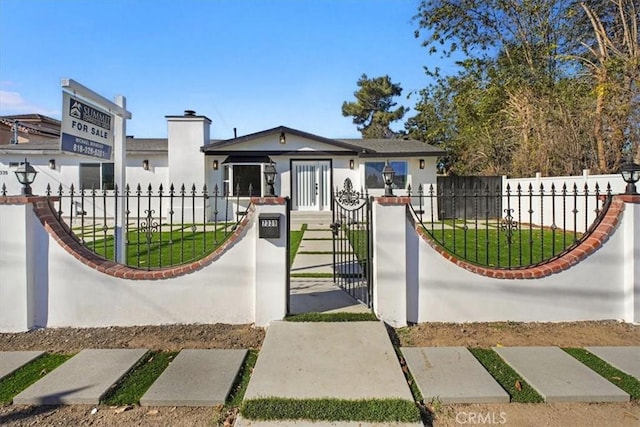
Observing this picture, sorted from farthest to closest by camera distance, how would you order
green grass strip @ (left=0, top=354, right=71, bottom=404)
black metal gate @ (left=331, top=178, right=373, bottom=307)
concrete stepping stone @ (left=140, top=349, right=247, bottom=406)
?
black metal gate @ (left=331, top=178, right=373, bottom=307), green grass strip @ (left=0, top=354, right=71, bottom=404), concrete stepping stone @ (left=140, top=349, right=247, bottom=406)

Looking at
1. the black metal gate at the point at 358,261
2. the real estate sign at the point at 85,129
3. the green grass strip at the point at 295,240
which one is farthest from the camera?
the green grass strip at the point at 295,240

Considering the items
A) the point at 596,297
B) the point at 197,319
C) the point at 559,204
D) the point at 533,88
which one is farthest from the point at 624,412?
the point at 533,88

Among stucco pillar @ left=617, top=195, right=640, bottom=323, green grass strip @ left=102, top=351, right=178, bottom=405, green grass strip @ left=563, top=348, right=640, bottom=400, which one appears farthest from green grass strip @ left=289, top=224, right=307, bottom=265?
stucco pillar @ left=617, top=195, right=640, bottom=323

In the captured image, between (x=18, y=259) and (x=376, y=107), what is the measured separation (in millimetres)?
37631

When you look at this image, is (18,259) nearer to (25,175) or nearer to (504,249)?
(25,175)

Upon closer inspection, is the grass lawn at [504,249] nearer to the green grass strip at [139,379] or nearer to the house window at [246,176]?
the green grass strip at [139,379]

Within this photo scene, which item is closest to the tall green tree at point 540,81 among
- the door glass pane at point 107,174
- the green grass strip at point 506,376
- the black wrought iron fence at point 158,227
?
the black wrought iron fence at point 158,227

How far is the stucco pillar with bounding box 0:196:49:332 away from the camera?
4137mm

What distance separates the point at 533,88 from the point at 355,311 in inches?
602

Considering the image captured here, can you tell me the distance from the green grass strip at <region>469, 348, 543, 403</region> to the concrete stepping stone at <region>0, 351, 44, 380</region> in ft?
13.3

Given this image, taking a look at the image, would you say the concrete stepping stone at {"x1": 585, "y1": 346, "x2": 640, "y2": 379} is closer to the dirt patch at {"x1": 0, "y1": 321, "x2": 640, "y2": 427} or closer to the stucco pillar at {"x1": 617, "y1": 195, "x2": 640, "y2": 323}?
the dirt patch at {"x1": 0, "y1": 321, "x2": 640, "y2": 427}

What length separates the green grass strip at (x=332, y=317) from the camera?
4191 millimetres

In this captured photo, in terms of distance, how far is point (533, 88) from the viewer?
1563cm

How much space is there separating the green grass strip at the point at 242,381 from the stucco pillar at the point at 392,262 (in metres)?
1.47
